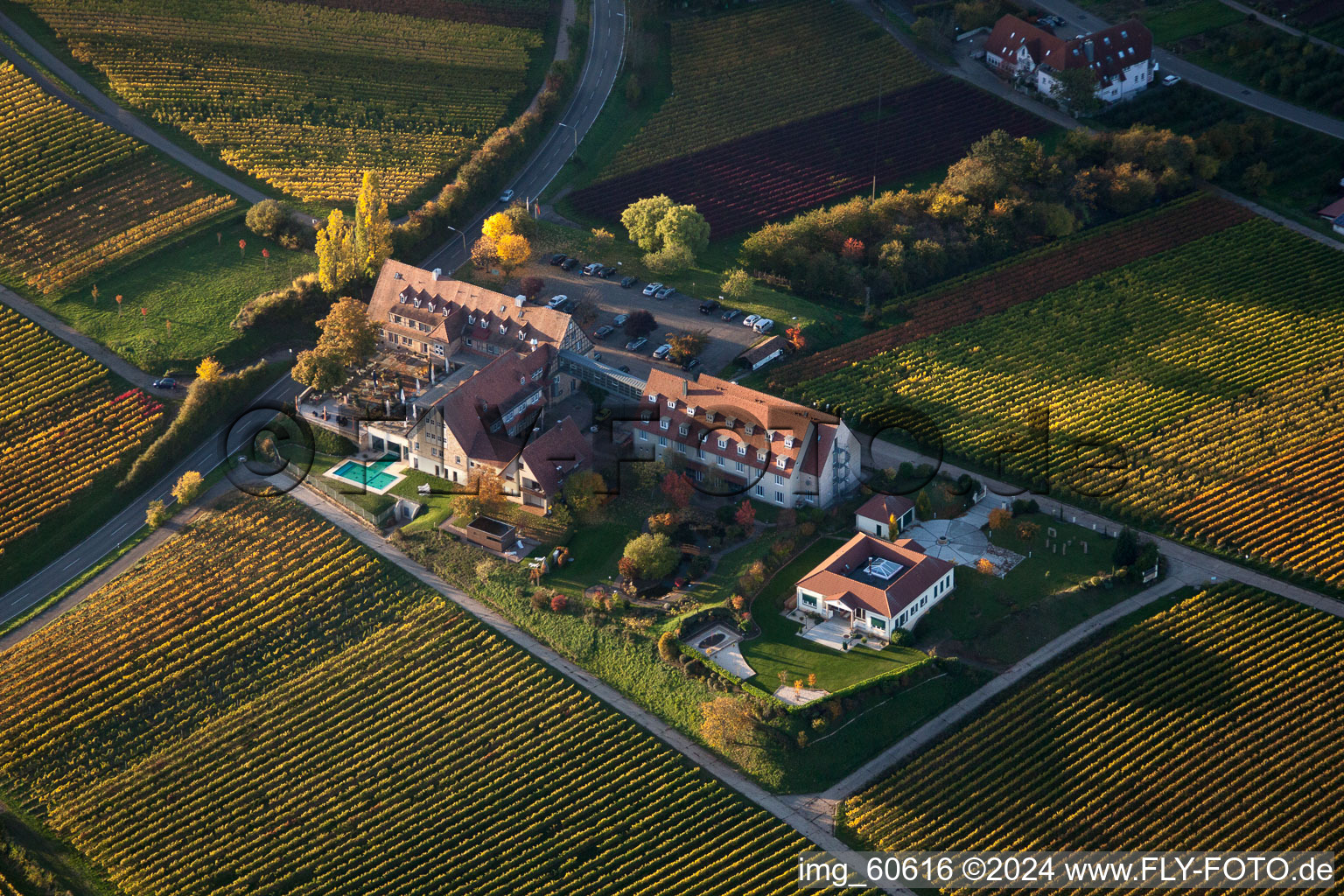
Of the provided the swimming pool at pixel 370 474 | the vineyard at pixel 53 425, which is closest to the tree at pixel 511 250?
the swimming pool at pixel 370 474

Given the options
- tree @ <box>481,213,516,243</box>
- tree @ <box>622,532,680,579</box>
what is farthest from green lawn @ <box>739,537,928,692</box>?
tree @ <box>481,213,516,243</box>

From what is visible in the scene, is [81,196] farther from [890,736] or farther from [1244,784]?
[1244,784]

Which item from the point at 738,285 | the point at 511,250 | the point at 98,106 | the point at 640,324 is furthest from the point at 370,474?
the point at 98,106

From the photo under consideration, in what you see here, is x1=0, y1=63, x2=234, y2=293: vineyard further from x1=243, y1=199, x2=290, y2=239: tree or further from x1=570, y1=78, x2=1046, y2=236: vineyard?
x1=570, y1=78, x2=1046, y2=236: vineyard

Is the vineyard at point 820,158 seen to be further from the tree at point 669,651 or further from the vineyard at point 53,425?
the tree at point 669,651

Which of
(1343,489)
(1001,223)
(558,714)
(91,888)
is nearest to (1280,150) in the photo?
(1001,223)
